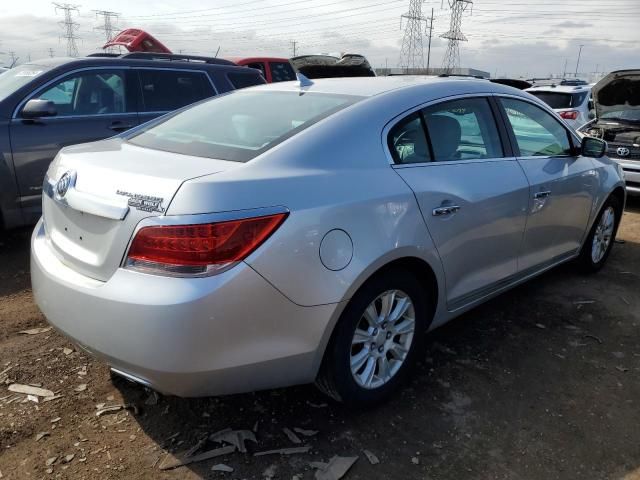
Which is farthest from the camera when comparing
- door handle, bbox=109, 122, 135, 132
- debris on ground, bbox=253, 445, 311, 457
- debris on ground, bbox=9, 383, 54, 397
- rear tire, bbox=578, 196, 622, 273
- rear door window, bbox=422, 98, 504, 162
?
door handle, bbox=109, 122, 135, 132

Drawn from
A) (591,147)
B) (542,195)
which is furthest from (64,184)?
(591,147)

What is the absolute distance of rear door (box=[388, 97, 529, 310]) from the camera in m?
2.86

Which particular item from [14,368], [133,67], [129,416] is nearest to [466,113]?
[129,416]

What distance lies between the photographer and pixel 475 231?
3.11 meters

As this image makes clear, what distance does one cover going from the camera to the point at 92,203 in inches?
92.6

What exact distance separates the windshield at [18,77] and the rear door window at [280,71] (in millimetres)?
6819

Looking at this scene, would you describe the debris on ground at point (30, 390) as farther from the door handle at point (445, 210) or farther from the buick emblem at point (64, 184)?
the door handle at point (445, 210)

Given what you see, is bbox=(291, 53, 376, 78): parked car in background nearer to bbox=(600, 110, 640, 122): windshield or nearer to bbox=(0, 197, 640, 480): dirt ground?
bbox=(600, 110, 640, 122): windshield

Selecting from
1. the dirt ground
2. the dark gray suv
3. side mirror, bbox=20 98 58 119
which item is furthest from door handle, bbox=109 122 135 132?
the dirt ground

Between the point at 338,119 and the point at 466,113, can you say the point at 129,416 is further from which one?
the point at 466,113

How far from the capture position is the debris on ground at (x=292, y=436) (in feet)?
8.52

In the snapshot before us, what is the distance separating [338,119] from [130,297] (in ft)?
4.08

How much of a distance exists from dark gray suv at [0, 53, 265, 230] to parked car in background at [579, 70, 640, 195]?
5.17 m

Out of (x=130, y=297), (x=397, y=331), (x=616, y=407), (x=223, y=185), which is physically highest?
(x=223, y=185)
